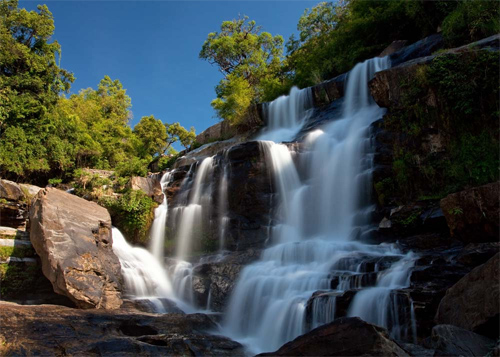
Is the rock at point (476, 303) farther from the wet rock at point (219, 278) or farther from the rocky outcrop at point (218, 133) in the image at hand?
the rocky outcrop at point (218, 133)

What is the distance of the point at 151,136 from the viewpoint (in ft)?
120

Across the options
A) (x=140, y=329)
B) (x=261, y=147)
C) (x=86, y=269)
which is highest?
(x=261, y=147)

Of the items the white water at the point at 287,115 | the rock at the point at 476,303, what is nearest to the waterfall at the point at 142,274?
the rock at the point at 476,303

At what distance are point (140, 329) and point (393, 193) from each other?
8499 mm

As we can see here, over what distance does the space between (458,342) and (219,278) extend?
24.9ft

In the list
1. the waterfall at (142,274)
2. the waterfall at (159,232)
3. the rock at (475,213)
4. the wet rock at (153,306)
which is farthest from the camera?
the waterfall at (159,232)

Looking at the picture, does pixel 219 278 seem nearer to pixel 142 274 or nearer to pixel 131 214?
pixel 142 274

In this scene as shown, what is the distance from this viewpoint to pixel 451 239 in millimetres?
9008

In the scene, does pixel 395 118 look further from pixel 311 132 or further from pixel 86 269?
pixel 86 269

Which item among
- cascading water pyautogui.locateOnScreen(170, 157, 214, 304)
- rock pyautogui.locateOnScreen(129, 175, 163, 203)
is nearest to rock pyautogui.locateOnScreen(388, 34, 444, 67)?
cascading water pyautogui.locateOnScreen(170, 157, 214, 304)

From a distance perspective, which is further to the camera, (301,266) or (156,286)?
(156,286)

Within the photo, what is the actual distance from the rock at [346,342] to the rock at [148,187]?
42.3ft

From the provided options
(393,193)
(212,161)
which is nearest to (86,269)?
(212,161)

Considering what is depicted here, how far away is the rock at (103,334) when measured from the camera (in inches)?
245
